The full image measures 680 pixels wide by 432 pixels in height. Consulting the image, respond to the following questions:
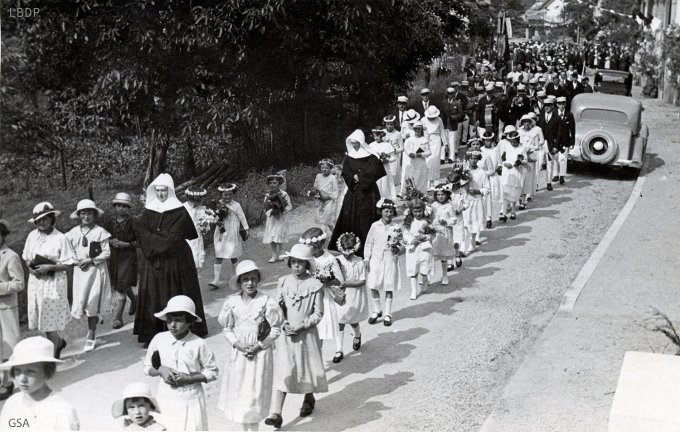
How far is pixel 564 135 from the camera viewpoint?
17.6 m

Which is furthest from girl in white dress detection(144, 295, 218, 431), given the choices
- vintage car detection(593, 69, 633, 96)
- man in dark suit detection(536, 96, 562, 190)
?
vintage car detection(593, 69, 633, 96)

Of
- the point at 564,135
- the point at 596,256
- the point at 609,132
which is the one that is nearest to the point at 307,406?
the point at 596,256

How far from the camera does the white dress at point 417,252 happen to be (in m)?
10.9

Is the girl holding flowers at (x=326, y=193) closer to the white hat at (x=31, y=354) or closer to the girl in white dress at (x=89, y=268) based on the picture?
the girl in white dress at (x=89, y=268)

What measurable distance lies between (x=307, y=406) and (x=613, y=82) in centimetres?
2498

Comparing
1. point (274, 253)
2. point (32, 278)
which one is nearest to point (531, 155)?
point (274, 253)

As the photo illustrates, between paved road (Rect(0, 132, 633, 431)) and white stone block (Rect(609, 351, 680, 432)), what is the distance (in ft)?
6.11

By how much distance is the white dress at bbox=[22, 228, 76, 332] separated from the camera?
8.72 meters

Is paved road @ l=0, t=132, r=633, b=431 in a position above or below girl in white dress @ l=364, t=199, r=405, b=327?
below

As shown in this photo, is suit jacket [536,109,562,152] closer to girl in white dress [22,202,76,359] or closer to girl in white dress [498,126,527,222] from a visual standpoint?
girl in white dress [498,126,527,222]

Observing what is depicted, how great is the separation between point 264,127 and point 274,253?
711 cm

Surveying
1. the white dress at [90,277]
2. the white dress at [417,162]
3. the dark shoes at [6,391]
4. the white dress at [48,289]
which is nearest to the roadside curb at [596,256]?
the white dress at [417,162]

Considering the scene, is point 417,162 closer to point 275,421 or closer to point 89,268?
point 89,268

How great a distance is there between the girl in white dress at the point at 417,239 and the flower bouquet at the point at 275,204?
213 centimetres
